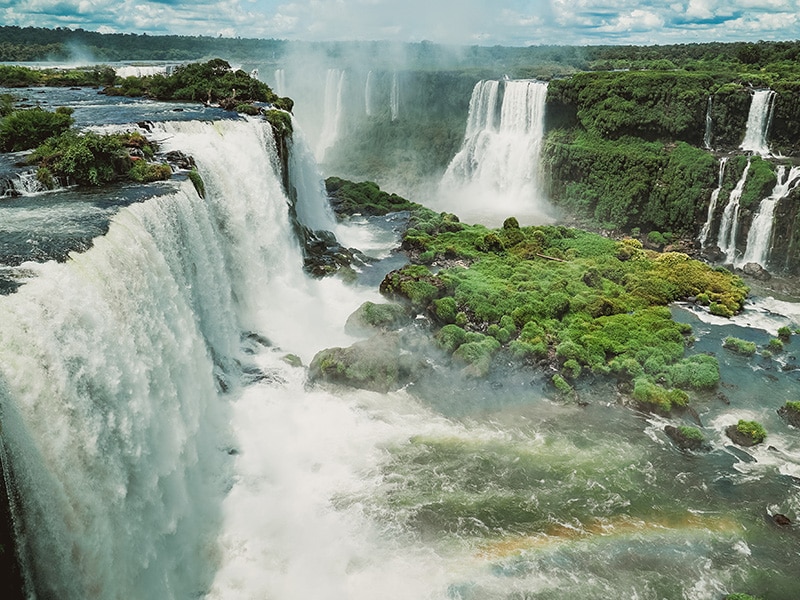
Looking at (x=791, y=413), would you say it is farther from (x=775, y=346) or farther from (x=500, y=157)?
(x=500, y=157)

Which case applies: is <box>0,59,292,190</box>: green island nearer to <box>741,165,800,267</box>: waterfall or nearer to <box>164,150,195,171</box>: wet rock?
<box>164,150,195,171</box>: wet rock

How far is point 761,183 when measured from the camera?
30.3 metres

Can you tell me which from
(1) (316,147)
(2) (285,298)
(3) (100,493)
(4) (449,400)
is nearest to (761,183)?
(4) (449,400)

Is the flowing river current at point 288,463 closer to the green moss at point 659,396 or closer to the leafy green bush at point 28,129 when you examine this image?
the green moss at point 659,396

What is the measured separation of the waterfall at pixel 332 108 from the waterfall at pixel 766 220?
128 ft

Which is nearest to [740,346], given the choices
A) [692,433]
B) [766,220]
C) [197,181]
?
[692,433]

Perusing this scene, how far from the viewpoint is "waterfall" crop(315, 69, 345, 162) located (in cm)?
5866

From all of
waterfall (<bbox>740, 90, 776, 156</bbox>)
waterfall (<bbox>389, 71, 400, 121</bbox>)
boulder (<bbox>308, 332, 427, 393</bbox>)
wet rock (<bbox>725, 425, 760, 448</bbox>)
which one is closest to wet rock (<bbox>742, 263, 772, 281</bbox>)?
waterfall (<bbox>740, 90, 776, 156</bbox>)

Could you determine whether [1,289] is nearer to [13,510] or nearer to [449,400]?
[13,510]

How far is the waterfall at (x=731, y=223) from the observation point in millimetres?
31125

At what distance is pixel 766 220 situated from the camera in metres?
29.8

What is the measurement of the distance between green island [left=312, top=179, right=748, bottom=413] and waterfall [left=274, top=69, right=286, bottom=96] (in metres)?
34.5

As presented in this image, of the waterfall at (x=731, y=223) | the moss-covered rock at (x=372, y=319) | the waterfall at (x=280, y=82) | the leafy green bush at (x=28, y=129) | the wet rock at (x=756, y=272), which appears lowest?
the moss-covered rock at (x=372, y=319)

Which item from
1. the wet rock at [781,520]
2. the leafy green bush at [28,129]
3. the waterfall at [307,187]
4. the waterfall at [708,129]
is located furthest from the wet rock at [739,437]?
the waterfall at [708,129]
